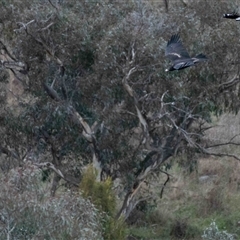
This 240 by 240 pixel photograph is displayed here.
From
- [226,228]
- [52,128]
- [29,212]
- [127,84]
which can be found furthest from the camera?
[226,228]

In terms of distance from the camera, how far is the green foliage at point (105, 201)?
469 inches

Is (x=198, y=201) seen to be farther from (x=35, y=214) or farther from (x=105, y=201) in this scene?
(x=35, y=214)

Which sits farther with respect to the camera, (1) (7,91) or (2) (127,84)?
(1) (7,91)

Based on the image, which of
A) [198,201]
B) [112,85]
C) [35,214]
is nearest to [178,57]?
[112,85]

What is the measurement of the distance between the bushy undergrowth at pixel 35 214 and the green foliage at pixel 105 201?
5.35 feet

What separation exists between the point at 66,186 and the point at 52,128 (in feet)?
3.69

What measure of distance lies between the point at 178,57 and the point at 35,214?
363 cm

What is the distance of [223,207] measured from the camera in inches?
773

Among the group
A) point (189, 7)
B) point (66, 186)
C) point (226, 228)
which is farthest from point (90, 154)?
point (226, 228)

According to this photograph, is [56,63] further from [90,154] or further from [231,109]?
[231,109]

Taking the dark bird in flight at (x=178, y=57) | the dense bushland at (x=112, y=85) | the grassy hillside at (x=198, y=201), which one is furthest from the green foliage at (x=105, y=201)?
the grassy hillside at (x=198, y=201)

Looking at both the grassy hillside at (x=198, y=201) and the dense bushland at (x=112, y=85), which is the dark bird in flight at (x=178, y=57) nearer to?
the dense bushland at (x=112, y=85)

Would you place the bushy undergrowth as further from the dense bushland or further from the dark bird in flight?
the dense bushland

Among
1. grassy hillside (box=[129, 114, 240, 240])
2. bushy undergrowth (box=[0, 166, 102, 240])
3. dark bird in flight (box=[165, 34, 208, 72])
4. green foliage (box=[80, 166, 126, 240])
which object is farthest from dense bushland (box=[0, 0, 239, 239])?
bushy undergrowth (box=[0, 166, 102, 240])
